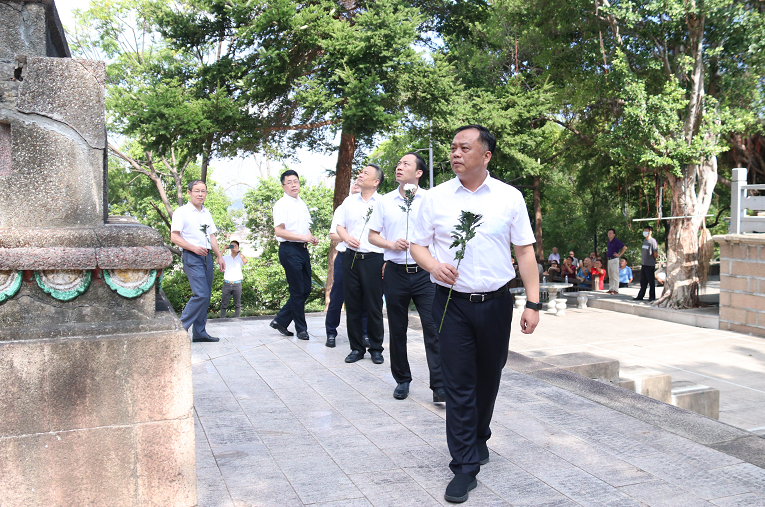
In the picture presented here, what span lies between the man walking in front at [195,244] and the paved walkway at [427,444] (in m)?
1.08

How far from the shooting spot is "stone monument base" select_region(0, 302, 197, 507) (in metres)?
2.69

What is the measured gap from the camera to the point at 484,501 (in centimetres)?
334

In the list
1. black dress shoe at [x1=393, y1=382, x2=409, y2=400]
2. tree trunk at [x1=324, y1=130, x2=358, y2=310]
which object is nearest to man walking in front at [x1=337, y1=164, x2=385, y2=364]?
black dress shoe at [x1=393, y1=382, x2=409, y2=400]

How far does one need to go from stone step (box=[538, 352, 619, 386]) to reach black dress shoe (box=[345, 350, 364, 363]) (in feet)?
5.90

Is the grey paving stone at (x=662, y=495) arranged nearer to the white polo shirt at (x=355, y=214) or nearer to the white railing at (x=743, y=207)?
the white polo shirt at (x=355, y=214)

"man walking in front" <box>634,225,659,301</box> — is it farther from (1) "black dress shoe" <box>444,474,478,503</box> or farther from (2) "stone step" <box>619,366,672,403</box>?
(1) "black dress shoe" <box>444,474,478,503</box>

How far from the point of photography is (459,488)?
3.32m

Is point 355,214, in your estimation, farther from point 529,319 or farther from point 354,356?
point 529,319

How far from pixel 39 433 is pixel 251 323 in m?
6.35

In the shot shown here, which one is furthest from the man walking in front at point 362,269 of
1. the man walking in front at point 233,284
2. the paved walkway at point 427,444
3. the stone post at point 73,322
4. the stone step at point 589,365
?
the man walking in front at point 233,284

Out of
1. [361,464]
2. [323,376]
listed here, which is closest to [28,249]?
[361,464]

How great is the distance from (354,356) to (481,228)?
3350 millimetres

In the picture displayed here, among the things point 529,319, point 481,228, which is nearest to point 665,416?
point 529,319

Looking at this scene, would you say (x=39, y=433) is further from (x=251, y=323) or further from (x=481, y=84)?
(x=481, y=84)
